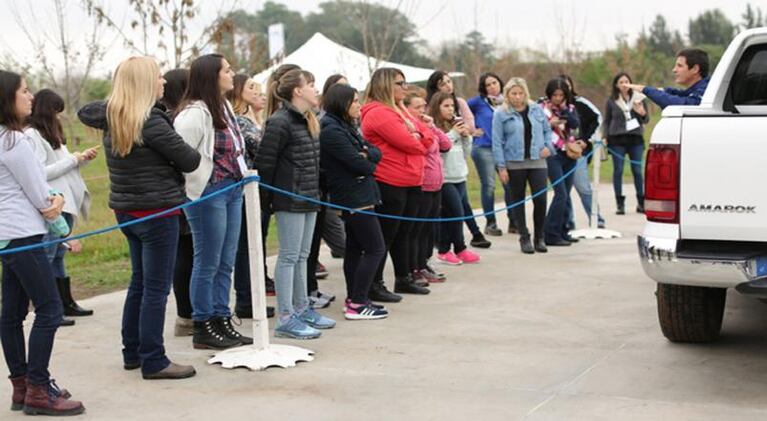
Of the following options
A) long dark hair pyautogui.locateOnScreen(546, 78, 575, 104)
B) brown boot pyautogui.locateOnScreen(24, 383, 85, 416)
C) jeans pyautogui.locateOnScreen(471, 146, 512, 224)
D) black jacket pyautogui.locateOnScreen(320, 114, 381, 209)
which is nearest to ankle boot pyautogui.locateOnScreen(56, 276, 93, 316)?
black jacket pyautogui.locateOnScreen(320, 114, 381, 209)

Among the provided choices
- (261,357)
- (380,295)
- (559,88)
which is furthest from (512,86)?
(261,357)

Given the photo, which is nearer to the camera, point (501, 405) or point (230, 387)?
point (501, 405)

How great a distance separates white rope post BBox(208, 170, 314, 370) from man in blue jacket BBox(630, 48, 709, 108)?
394 cm

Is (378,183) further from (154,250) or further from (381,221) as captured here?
(154,250)

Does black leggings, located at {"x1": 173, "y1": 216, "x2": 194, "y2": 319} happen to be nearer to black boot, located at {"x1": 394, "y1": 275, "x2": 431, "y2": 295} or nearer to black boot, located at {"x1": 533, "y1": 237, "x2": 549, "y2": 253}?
black boot, located at {"x1": 394, "y1": 275, "x2": 431, "y2": 295}

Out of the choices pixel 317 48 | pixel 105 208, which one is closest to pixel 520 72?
pixel 317 48

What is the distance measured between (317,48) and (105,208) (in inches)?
458

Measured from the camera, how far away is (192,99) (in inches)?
263

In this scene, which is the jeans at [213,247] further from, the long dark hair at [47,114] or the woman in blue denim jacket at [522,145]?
the woman in blue denim jacket at [522,145]

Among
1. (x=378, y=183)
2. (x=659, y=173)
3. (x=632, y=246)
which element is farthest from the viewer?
(x=632, y=246)

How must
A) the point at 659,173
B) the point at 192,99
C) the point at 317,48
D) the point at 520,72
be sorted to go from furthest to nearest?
1. the point at 520,72
2. the point at 317,48
3. the point at 192,99
4. the point at 659,173

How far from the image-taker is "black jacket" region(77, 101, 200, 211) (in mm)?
5887

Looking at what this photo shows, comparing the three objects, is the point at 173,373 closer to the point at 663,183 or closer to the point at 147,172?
the point at 147,172

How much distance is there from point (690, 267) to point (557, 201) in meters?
6.07
